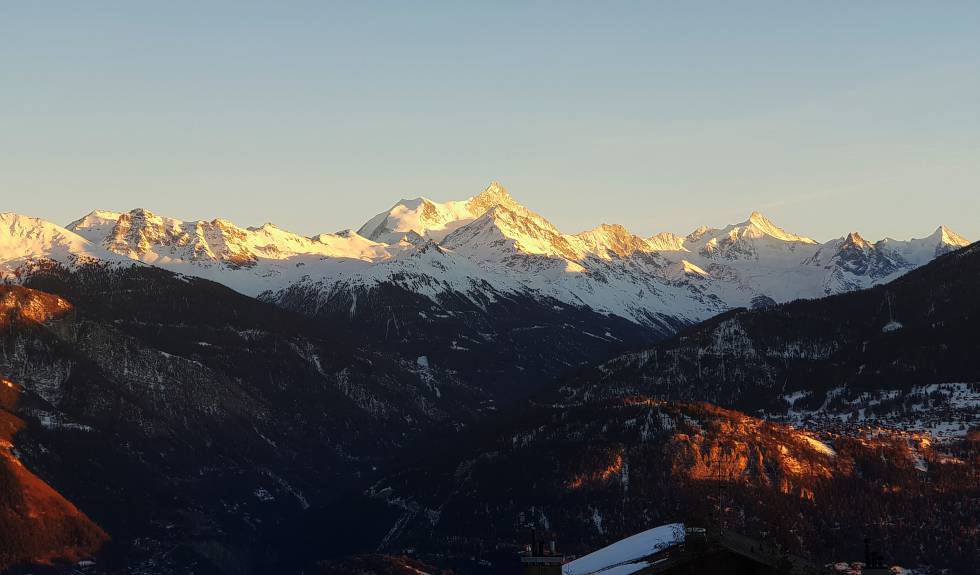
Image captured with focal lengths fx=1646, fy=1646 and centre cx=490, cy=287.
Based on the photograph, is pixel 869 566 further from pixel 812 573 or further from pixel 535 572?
pixel 535 572

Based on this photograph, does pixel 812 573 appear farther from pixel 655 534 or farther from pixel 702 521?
pixel 655 534

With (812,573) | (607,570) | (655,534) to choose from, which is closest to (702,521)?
(812,573)

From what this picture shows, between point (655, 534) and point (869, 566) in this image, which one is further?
point (655, 534)

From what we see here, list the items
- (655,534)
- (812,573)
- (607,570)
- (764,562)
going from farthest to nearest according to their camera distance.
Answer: (655,534) → (607,570) → (812,573) → (764,562)

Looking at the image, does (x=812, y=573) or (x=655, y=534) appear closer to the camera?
(x=812, y=573)

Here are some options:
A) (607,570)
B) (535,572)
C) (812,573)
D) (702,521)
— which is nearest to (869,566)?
(812,573)

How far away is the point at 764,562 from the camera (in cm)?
9838

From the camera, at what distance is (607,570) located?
147750 mm

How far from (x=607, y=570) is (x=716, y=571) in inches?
1929

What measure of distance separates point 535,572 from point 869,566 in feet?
71.4

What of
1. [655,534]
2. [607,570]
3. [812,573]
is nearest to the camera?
[812,573]

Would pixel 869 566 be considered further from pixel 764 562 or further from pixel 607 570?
pixel 607 570

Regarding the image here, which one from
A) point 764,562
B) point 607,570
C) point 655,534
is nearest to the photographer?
point 764,562

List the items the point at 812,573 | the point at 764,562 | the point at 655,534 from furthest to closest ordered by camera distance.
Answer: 1. the point at 655,534
2. the point at 812,573
3. the point at 764,562
